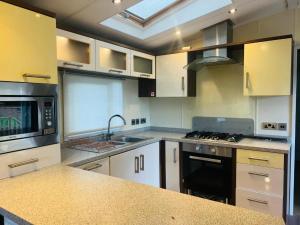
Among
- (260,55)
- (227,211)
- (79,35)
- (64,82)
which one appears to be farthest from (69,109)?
(260,55)

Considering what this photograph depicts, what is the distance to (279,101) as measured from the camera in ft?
8.32

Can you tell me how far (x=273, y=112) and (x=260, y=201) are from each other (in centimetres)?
100

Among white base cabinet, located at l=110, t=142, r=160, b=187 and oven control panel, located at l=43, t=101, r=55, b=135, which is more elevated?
oven control panel, located at l=43, t=101, r=55, b=135

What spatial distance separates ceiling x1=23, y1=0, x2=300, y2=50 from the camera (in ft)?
5.98

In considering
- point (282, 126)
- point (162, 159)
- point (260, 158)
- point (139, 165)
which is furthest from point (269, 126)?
point (139, 165)

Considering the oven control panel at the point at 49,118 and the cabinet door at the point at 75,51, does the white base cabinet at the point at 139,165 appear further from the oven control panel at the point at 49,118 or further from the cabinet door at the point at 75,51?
the cabinet door at the point at 75,51

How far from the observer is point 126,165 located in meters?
2.20

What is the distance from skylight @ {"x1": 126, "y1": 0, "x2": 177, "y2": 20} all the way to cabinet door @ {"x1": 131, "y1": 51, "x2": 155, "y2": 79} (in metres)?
0.44

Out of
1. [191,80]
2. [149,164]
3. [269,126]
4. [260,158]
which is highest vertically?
[191,80]

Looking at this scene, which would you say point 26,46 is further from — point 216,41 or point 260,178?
point 260,178

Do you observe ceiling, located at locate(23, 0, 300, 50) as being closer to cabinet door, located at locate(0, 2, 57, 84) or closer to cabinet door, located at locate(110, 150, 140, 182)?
cabinet door, located at locate(0, 2, 57, 84)

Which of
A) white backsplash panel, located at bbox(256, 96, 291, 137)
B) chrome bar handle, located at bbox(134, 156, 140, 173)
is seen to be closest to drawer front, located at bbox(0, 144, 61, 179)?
chrome bar handle, located at bbox(134, 156, 140, 173)

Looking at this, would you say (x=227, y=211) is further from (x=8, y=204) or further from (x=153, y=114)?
(x=153, y=114)

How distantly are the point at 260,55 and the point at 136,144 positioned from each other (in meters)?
1.59
